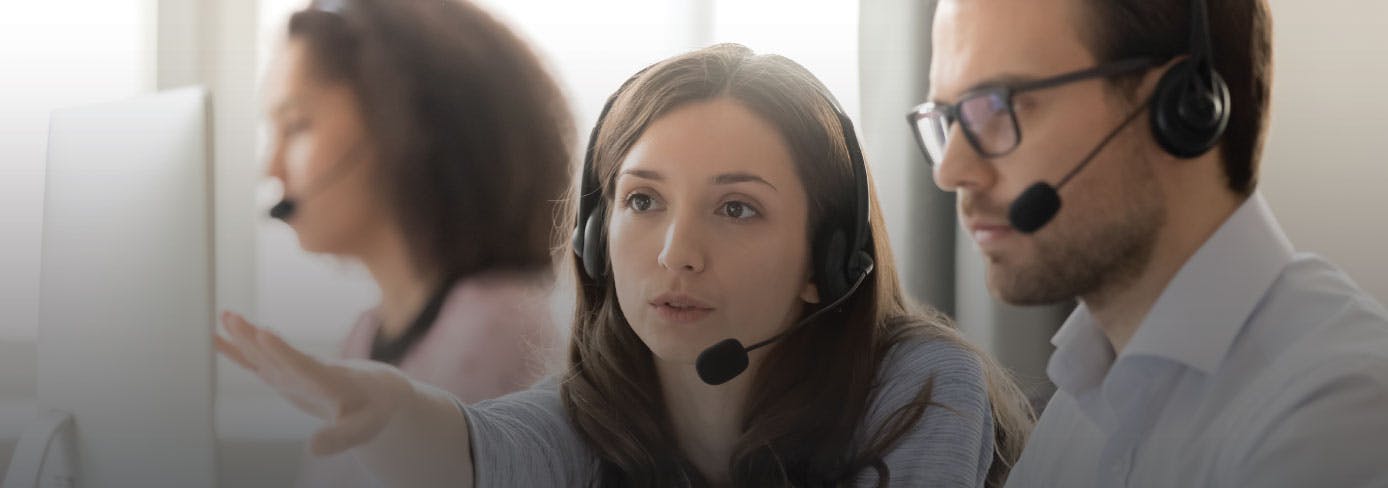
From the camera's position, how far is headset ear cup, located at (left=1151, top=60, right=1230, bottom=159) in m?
0.73

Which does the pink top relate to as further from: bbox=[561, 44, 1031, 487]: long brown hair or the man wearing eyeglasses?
the man wearing eyeglasses

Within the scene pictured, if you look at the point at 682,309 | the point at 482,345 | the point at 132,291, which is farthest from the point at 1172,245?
the point at 132,291

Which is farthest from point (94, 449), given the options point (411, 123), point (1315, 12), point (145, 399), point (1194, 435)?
point (1315, 12)

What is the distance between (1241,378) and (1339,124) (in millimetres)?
305

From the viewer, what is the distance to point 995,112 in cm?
79

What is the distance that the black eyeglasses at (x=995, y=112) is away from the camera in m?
0.76

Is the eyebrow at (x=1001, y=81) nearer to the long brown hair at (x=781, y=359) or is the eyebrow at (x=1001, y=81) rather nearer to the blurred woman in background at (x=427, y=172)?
the long brown hair at (x=781, y=359)

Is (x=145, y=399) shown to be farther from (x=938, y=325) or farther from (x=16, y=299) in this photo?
(x=938, y=325)

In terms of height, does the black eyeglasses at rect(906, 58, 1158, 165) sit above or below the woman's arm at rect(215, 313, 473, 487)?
above

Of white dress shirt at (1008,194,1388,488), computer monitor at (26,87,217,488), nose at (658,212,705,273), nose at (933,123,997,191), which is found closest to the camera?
white dress shirt at (1008,194,1388,488)

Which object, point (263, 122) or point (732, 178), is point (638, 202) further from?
point (263, 122)

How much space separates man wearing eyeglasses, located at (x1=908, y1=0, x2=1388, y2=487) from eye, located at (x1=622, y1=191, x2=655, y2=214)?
235mm

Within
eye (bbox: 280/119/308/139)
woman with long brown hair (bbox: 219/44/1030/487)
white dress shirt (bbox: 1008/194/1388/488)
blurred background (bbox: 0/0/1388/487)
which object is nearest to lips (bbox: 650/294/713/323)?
woman with long brown hair (bbox: 219/44/1030/487)

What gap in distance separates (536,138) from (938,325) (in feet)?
1.30
